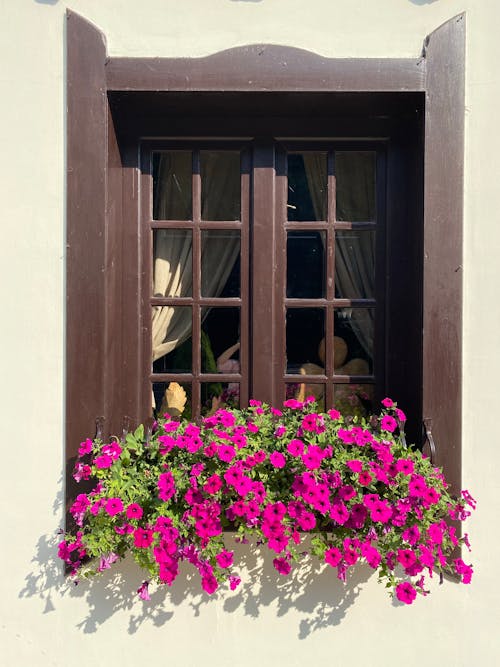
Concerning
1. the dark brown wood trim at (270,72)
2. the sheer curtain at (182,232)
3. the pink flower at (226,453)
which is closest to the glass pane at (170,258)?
the sheer curtain at (182,232)

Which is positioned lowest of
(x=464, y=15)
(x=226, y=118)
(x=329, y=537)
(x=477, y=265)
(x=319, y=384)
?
(x=329, y=537)

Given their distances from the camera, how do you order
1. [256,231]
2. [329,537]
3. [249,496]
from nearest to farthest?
[249,496], [329,537], [256,231]

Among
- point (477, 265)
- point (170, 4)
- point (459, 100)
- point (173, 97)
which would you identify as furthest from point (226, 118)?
point (477, 265)

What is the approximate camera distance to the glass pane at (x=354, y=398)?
2.21 meters

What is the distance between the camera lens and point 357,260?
87.4 inches

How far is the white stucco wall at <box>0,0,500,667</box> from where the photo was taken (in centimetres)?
200

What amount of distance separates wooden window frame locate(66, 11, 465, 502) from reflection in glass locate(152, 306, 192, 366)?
0.27 meters

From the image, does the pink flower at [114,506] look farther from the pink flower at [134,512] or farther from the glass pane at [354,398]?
the glass pane at [354,398]

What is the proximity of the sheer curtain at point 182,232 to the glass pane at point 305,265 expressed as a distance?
1.00 feet

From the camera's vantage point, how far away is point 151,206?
2.20 m

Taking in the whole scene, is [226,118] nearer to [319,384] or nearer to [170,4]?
[170,4]

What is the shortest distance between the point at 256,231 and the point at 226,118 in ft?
1.69

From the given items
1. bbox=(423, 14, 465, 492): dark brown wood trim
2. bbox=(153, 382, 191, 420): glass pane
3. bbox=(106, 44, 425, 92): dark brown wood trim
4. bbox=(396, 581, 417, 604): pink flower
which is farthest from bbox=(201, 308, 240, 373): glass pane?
bbox=(396, 581, 417, 604): pink flower

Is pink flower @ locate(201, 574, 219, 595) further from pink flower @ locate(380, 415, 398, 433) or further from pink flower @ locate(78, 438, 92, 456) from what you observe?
pink flower @ locate(380, 415, 398, 433)
